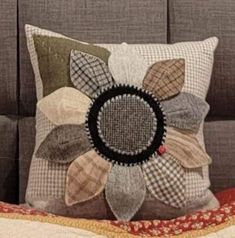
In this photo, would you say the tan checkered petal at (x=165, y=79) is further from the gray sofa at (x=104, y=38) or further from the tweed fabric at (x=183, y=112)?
the gray sofa at (x=104, y=38)

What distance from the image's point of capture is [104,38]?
1.46m

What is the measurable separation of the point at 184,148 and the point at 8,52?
0.50 meters

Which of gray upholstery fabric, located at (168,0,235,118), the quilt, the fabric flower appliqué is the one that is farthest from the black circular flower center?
gray upholstery fabric, located at (168,0,235,118)

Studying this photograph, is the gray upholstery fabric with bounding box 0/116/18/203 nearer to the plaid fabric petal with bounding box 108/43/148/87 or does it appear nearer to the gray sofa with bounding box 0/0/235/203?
the gray sofa with bounding box 0/0/235/203

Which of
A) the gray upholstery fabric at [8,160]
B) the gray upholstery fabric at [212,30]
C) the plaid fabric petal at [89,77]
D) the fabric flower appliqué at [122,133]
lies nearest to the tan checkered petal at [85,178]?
the fabric flower appliqué at [122,133]

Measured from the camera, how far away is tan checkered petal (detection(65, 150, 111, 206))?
125cm

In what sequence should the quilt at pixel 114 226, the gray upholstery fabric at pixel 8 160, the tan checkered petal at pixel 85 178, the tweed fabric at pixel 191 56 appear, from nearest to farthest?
the quilt at pixel 114 226
the tan checkered petal at pixel 85 178
the tweed fabric at pixel 191 56
the gray upholstery fabric at pixel 8 160

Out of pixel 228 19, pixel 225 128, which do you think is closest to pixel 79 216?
pixel 225 128

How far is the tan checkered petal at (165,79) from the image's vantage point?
131 cm

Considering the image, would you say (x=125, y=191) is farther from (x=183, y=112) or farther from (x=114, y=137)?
(x=183, y=112)

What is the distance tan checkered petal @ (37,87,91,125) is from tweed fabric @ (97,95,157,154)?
0.04 meters

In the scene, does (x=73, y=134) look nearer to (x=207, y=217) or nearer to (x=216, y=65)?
(x=207, y=217)

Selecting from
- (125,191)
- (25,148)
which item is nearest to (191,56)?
(125,191)

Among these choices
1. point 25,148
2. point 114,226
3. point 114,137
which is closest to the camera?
point 114,226
